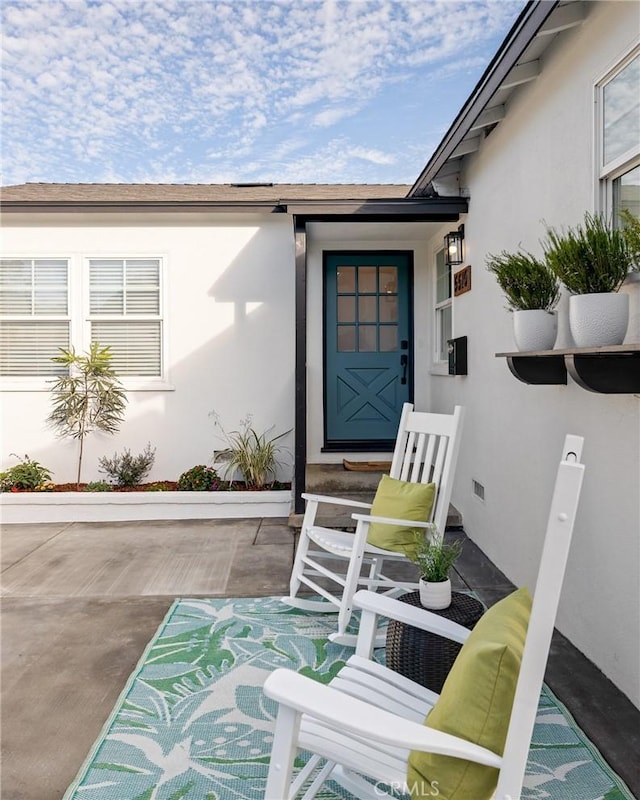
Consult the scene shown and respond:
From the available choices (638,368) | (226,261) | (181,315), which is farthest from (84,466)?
(638,368)

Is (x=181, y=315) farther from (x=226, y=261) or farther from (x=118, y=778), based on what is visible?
(x=118, y=778)

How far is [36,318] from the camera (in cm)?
601

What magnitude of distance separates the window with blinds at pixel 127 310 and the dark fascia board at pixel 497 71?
10.1ft

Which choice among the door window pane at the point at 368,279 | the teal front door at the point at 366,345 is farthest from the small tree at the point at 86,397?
the door window pane at the point at 368,279

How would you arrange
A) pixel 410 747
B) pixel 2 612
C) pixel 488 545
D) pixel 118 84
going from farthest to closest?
pixel 118 84 → pixel 488 545 → pixel 2 612 → pixel 410 747

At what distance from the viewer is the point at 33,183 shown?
26.5ft

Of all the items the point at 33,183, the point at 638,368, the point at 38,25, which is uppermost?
the point at 38,25

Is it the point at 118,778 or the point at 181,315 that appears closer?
the point at 118,778

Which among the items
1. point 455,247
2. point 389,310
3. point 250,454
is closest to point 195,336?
point 250,454

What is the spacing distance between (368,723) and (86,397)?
5.15m

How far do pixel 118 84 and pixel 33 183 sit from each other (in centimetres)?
224

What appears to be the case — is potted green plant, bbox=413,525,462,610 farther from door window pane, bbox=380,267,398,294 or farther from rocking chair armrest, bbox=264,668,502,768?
door window pane, bbox=380,267,398,294

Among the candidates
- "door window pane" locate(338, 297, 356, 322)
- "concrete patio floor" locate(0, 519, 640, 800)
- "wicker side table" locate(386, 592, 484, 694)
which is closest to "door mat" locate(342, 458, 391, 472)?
"concrete patio floor" locate(0, 519, 640, 800)

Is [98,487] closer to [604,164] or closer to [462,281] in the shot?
[462,281]
